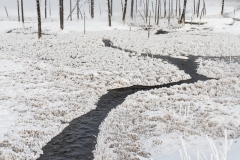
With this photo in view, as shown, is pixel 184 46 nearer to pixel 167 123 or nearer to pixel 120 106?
pixel 120 106

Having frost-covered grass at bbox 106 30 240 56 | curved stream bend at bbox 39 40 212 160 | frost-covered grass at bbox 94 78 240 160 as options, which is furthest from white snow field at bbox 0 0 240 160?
curved stream bend at bbox 39 40 212 160

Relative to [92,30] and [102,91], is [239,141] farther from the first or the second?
[92,30]

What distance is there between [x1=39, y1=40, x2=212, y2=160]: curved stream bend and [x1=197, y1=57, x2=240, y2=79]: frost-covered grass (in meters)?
6.17

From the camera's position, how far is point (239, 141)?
324 inches

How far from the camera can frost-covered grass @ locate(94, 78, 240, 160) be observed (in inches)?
340

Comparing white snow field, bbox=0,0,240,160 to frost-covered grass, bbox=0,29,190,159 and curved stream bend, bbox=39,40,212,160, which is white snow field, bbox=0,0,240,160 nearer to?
frost-covered grass, bbox=0,29,190,159

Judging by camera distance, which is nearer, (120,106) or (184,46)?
(120,106)

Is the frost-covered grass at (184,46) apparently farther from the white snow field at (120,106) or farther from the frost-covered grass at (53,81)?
the frost-covered grass at (53,81)

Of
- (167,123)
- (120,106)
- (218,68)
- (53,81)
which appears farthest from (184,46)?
(167,123)

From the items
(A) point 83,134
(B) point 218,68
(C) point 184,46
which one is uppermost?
(C) point 184,46

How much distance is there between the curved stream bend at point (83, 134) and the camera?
8.73m

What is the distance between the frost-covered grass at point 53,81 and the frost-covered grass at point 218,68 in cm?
182

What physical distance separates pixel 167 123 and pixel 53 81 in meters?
8.12

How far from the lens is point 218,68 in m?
19.9
